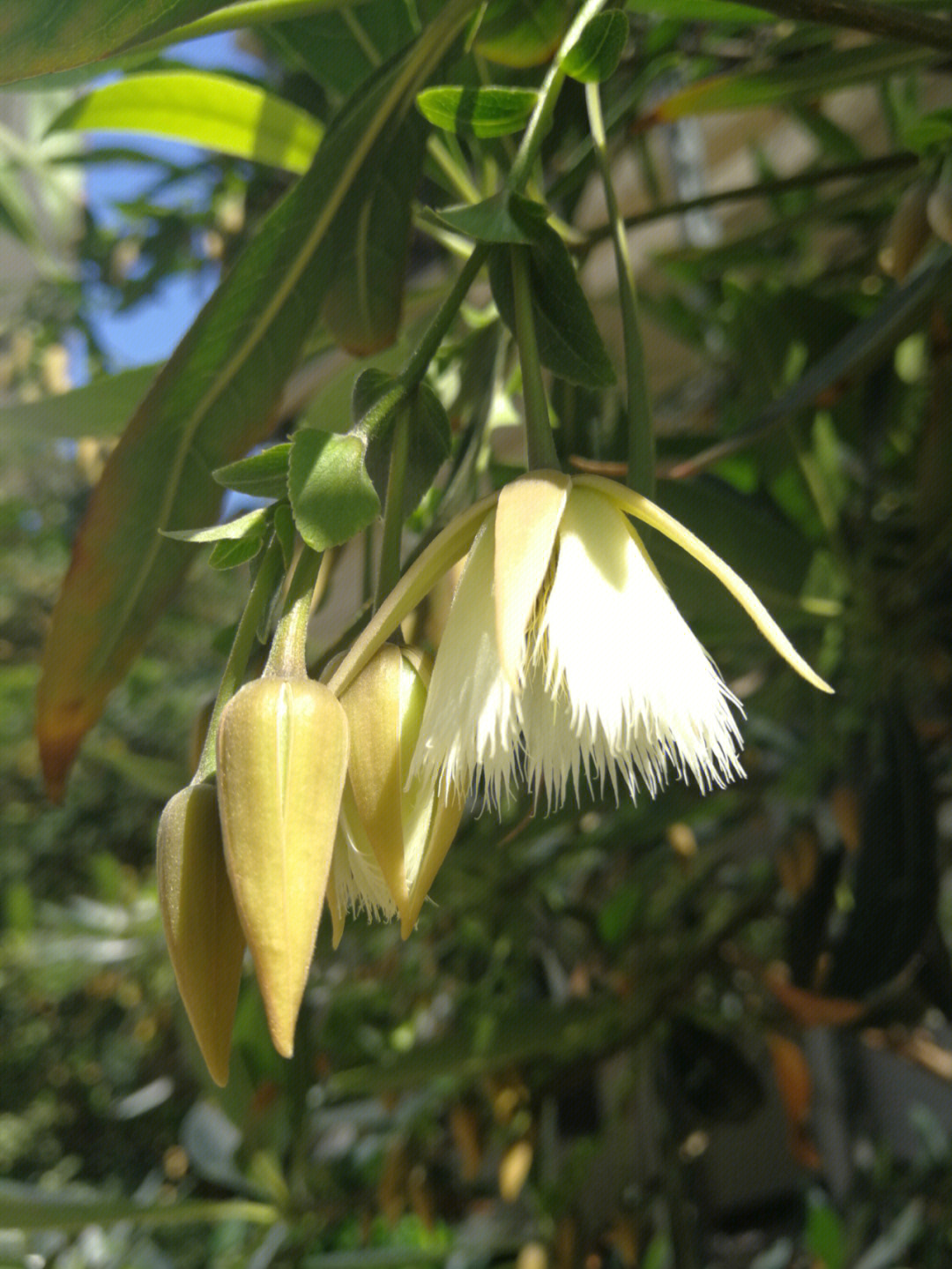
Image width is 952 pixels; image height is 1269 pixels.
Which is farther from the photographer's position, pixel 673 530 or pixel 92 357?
pixel 92 357

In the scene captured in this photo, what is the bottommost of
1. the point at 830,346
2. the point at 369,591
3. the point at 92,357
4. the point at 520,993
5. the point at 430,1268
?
the point at 430,1268

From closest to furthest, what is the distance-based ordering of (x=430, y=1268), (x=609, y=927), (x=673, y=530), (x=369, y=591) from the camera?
(x=673, y=530)
(x=369, y=591)
(x=430, y=1268)
(x=609, y=927)

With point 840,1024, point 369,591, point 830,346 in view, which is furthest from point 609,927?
point 369,591

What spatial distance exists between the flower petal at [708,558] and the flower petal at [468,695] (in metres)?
0.03

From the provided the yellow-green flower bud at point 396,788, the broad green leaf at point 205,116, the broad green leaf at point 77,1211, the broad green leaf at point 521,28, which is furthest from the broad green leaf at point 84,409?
the broad green leaf at point 77,1211

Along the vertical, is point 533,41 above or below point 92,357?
below

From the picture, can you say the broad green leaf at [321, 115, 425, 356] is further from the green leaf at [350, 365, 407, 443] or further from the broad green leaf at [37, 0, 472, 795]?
the green leaf at [350, 365, 407, 443]

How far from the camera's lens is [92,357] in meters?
1.40

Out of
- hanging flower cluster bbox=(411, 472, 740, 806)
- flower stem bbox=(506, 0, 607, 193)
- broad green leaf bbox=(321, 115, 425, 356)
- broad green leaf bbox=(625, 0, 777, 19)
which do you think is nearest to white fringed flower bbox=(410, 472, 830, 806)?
hanging flower cluster bbox=(411, 472, 740, 806)

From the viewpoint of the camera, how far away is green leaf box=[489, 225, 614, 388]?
33 cm

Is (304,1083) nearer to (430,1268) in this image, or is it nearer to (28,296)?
(430,1268)

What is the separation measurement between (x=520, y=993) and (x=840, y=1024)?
441 mm

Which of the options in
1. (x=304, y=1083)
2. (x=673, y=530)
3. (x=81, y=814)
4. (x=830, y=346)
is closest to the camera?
(x=673, y=530)

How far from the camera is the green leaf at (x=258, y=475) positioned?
0.31 meters
